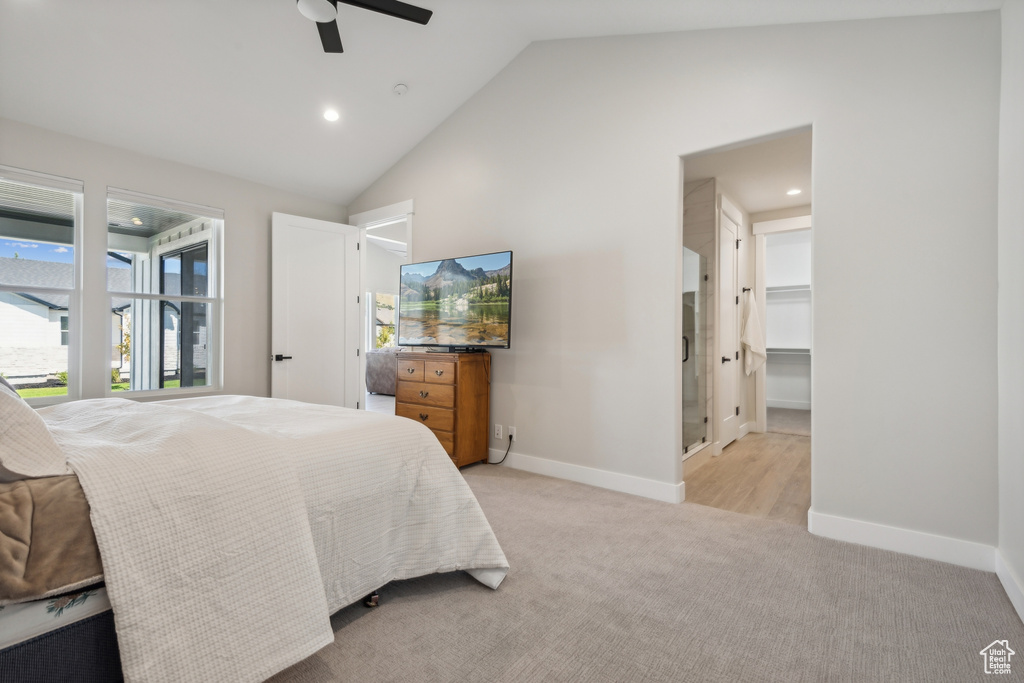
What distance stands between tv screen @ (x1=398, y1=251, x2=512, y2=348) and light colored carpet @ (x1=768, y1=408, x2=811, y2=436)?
11.9 feet

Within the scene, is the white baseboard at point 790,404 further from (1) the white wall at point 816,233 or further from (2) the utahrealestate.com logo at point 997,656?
(2) the utahrealestate.com logo at point 997,656

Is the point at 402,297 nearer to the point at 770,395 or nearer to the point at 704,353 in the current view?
the point at 704,353

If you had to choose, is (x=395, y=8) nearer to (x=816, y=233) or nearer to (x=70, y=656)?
(x=816, y=233)

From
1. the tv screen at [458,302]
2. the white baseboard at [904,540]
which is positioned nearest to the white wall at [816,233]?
the white baseboard at [904,540]

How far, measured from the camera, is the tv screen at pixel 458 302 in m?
3.40

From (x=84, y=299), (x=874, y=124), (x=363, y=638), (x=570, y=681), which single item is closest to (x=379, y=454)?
(x=363, y=638)

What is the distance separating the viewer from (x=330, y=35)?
2445 mm

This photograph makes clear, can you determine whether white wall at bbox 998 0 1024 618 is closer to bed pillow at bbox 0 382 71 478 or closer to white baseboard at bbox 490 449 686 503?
white baseboard at bbox 490 449 686 503

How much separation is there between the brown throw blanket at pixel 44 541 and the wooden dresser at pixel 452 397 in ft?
8.21

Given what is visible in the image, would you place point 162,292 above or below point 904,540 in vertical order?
above

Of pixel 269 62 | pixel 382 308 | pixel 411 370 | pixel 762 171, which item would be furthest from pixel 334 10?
pixel 382 308

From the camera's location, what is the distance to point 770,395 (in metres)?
7.14

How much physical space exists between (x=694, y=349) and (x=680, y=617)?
108 inches

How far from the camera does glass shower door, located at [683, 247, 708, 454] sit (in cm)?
382
